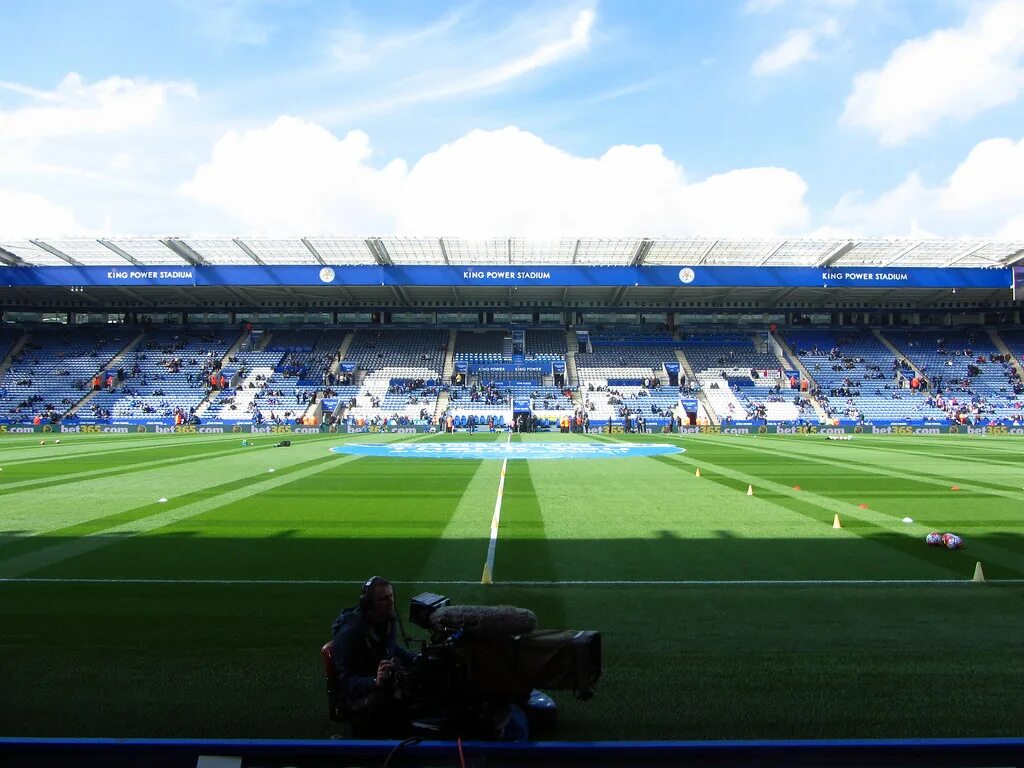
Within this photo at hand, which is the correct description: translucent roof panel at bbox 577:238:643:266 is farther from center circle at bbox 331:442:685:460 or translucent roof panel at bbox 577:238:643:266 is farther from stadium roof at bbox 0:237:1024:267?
center circle at bbox 331:442:685:460

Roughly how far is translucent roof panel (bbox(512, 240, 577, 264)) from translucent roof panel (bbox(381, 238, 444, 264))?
234 inches

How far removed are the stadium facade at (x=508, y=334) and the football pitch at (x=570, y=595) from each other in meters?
37.4

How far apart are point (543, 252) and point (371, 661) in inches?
1956

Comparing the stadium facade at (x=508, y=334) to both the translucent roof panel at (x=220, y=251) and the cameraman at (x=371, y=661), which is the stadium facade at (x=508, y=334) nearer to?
the translucent roof panel at (x=220, y=251)

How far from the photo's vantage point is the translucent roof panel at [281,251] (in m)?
49.9

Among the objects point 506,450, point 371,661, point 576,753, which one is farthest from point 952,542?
point 506,450

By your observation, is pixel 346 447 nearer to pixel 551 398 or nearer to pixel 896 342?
pixel 551 398

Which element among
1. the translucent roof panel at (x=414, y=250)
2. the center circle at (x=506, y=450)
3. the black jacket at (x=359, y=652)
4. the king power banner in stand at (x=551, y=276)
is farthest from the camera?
the king power banner in stand at (x=551, y=276)

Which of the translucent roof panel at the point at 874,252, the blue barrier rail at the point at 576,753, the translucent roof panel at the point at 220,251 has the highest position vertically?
the translucent roof panel at the point at 874,252

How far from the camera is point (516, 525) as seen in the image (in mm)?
12000

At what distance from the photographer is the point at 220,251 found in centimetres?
5206

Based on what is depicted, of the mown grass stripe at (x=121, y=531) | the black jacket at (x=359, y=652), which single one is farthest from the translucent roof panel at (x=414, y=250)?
the black jacket at (x=359, y=652)

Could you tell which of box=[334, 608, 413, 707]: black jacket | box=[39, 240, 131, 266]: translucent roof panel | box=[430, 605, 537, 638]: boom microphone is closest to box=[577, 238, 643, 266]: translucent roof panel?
box=[39, 240, 131, 266]: translucent roof panel

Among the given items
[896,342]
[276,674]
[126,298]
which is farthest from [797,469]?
[126,298]
